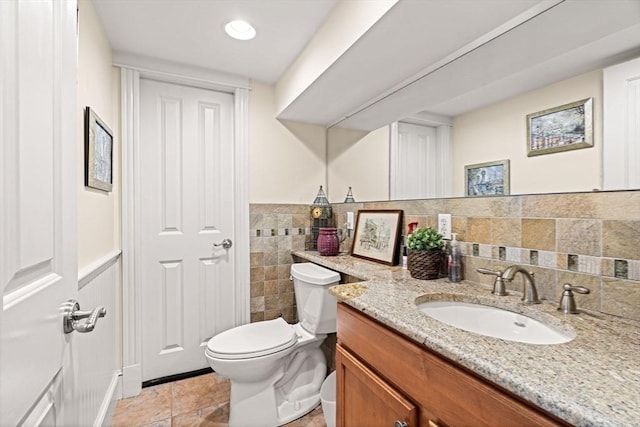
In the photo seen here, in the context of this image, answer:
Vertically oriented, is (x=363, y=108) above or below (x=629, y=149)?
above

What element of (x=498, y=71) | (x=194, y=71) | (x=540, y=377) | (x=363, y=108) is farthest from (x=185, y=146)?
(x=540, y=377)

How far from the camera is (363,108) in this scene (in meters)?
1.96

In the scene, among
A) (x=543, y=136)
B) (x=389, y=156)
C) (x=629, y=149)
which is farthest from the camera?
(x=389, y=156)

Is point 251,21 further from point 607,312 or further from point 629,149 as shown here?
point 607,312

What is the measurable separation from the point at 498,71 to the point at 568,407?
1.20 meters

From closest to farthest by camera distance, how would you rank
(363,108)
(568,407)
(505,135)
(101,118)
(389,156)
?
1. (568,407)
2. (505,135)
3. (101,118)
4. (389,156)
5. (363,108)

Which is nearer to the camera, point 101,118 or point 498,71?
point 498,71

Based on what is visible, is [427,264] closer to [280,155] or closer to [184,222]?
[280,155]

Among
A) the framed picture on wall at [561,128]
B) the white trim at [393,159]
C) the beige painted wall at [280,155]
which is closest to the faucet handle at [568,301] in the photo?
the framed picture on wall at [561,128]

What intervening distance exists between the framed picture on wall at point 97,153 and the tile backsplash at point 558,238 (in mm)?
1545

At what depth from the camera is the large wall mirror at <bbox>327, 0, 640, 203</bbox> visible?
863 millimetres

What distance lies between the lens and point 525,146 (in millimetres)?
1067

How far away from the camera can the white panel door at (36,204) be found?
0.46m

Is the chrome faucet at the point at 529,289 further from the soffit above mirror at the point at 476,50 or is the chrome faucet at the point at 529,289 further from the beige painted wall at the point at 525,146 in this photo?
the soffit above mirror at the point at 476,50
